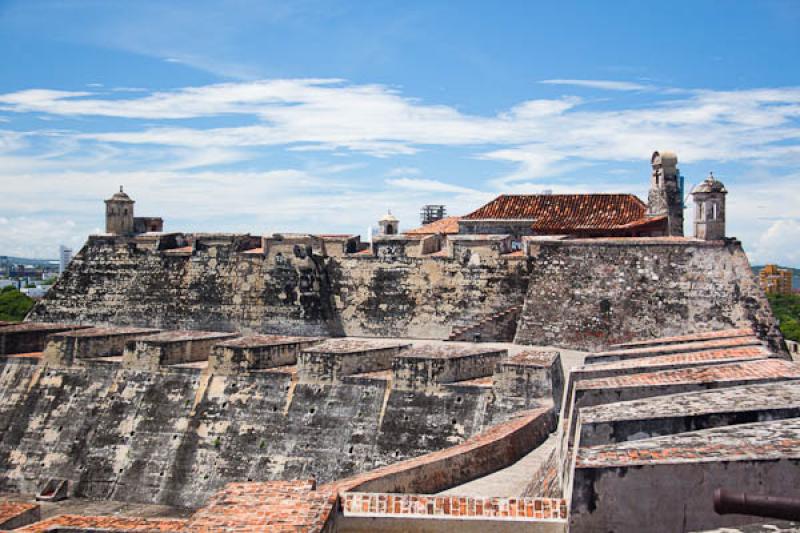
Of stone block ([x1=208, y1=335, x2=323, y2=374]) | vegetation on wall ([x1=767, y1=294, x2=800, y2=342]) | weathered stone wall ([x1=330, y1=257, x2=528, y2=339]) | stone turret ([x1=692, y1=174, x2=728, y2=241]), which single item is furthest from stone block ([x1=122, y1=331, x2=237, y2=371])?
vegetation on wall ([x1=767, y1=294, x2=800, y2=342])

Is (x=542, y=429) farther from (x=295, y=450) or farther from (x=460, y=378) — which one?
(x=295, y=450)

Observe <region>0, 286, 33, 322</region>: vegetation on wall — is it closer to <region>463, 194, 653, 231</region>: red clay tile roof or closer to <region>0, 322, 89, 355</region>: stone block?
<region>0, 322, 89, 355</region>: stone block

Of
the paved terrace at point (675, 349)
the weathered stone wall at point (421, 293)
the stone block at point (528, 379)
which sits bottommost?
the stone block at point (528, 379)

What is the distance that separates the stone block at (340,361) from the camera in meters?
18.1

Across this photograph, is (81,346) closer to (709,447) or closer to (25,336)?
(25,336)

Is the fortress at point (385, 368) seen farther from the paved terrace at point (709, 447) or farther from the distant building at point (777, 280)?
the distant building at point (777, 280)

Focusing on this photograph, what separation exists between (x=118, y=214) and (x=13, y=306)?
25280 mm

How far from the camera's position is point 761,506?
13.9ft

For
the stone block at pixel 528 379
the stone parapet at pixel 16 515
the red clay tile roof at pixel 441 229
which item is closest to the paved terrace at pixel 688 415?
the stone block at pixel 528 379

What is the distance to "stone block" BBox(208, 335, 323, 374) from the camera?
1898 centimetres

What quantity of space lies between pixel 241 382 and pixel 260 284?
5189mm

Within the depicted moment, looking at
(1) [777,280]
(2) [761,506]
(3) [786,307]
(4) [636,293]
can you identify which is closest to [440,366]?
(4) [636,293]

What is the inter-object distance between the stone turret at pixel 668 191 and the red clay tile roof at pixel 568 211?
59 centimetres

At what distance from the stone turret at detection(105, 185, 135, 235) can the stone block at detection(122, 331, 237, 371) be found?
6548 mm
